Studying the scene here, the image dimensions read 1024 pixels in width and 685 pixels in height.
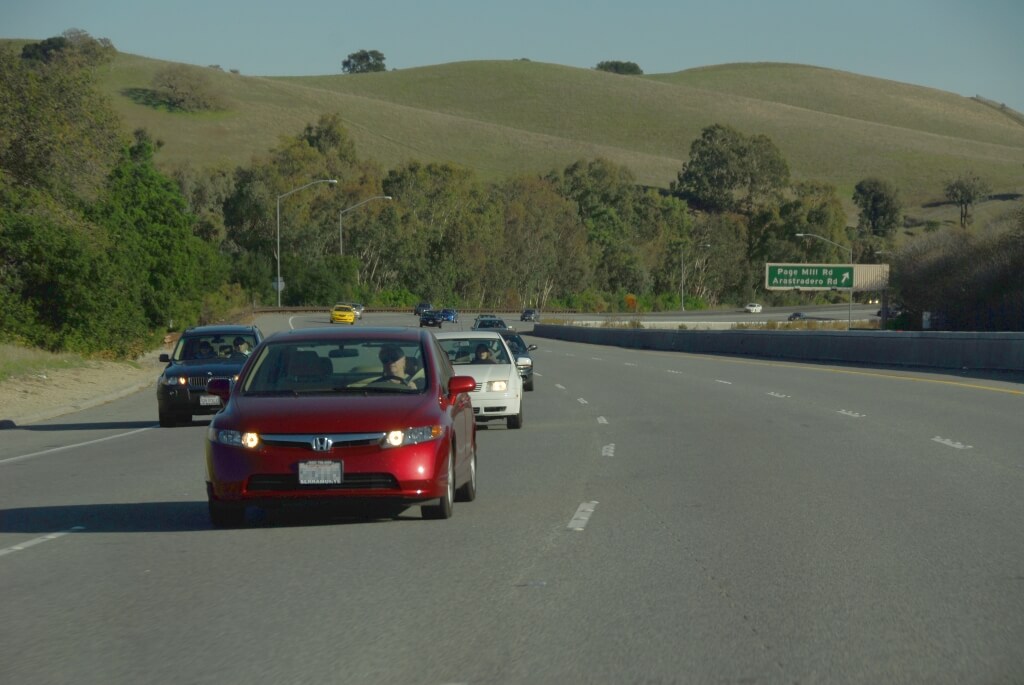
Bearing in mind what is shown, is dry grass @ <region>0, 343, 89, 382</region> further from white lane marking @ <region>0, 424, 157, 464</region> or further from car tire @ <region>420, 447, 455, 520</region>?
car tire @ <region>420, 447, 455, 520</region>

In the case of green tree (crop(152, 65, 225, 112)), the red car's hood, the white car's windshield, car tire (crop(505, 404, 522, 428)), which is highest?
green tree (crop(152, 65, 225, 112))

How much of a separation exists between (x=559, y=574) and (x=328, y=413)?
8.48 feet

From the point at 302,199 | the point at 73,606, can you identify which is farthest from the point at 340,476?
the point at 302,199

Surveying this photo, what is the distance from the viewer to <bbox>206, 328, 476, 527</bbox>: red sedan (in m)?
11.0

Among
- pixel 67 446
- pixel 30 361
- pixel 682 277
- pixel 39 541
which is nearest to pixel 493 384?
pixel 67 446

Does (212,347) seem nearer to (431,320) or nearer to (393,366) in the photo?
(393,366)

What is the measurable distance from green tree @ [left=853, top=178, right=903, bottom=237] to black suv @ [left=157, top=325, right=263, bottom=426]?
145 meters

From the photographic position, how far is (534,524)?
465 inches

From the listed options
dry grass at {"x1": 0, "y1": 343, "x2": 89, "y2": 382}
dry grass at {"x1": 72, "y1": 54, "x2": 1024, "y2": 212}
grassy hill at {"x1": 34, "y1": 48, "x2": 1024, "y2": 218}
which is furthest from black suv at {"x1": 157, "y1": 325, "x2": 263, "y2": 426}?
dry grass at {"x1": 72, "y1": 54, "x2": 1024, "y2": 212}

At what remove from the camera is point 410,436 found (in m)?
11.2

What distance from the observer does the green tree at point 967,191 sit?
16125cm

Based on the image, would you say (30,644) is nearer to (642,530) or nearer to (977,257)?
(642,530)

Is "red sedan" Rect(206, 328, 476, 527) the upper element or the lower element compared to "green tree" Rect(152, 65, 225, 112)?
lower

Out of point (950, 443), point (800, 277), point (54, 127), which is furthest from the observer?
point (800, 277)
